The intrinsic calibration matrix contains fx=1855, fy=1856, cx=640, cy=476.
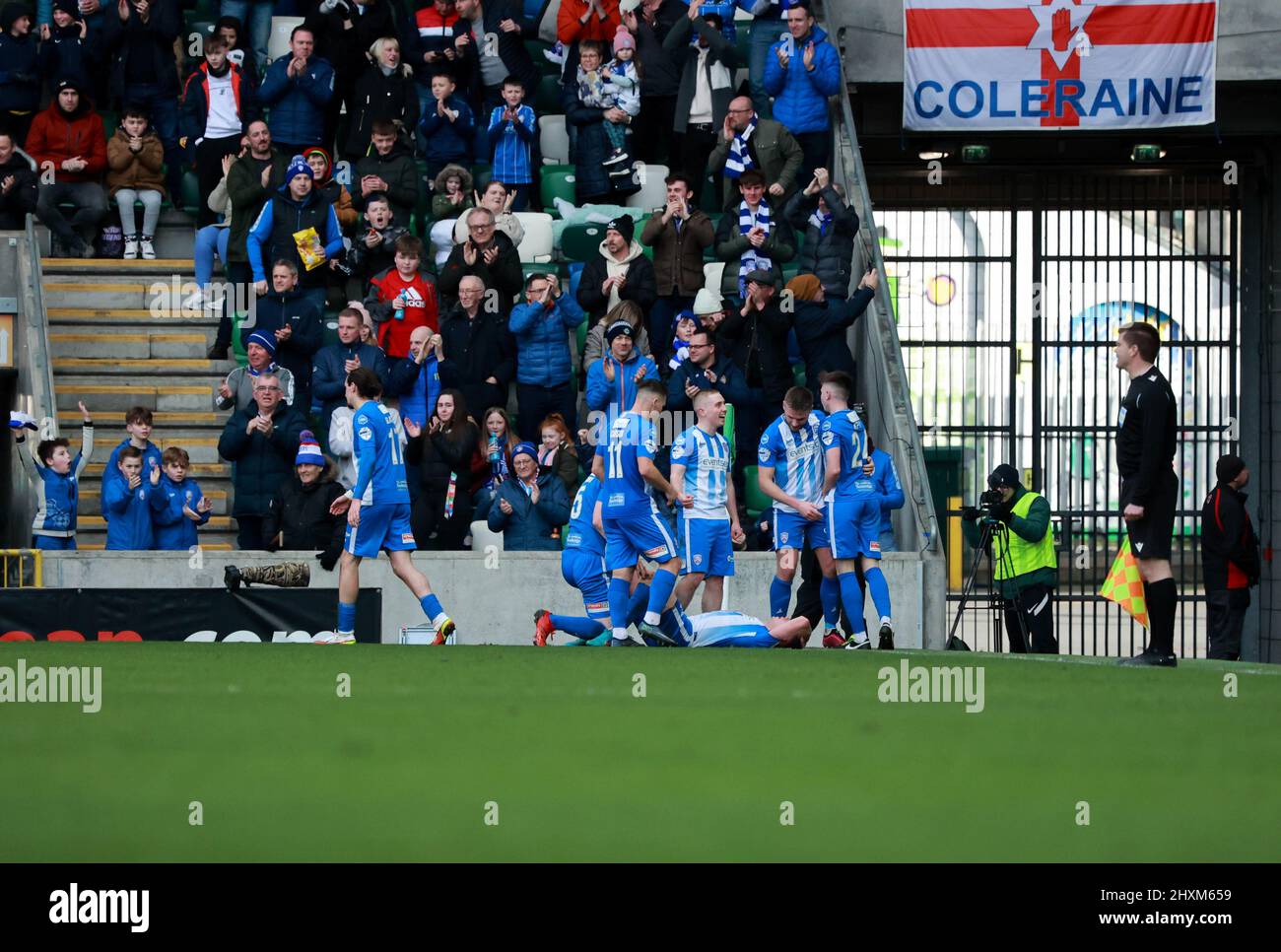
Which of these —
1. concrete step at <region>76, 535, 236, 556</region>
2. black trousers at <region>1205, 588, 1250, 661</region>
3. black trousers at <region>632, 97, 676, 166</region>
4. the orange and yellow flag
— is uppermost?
black trousers at <region>632, 97, 676, 166</region>

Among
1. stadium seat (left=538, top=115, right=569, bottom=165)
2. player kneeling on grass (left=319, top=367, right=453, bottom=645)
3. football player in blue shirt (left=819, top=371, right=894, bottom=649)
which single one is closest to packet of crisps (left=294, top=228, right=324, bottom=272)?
stadium seat (left=538, top=115, right=569, bottom=165)

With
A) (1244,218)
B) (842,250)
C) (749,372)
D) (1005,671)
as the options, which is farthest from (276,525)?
(1244,218)

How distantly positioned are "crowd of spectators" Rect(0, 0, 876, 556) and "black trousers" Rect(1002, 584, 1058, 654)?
2740 millimetres

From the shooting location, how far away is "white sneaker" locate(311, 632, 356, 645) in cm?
1366

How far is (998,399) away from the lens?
22.6m

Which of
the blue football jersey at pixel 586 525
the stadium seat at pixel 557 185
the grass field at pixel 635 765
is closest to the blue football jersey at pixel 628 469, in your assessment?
the blue football jersey at pixel 586 525

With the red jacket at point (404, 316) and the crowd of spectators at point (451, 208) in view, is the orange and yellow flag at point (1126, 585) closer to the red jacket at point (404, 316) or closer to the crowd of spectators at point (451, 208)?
the crowd of spectators at point (451, 208)

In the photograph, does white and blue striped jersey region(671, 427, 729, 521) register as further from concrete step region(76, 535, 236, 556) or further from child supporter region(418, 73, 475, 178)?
child supporter region(418, 73, 475, 178)

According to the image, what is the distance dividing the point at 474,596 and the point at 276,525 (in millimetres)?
1880

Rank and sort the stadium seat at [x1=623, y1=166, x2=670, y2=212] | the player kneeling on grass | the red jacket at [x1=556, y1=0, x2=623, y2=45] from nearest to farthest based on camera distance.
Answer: the player kneeling on grass, the stadium seat at [x1=623, y1=166, x2=670, y2=212], the red jacket at [x1=556, y1=0, x2=623, y2=45]

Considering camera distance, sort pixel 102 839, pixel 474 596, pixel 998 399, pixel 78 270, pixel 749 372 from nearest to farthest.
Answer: pixel 102 839, pixel 474 596, pixel 749 372, pixel 78 270, pixel 998 399

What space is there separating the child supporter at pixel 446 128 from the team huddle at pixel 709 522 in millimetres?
5759

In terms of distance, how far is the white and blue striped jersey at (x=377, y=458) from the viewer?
13.6 metres
